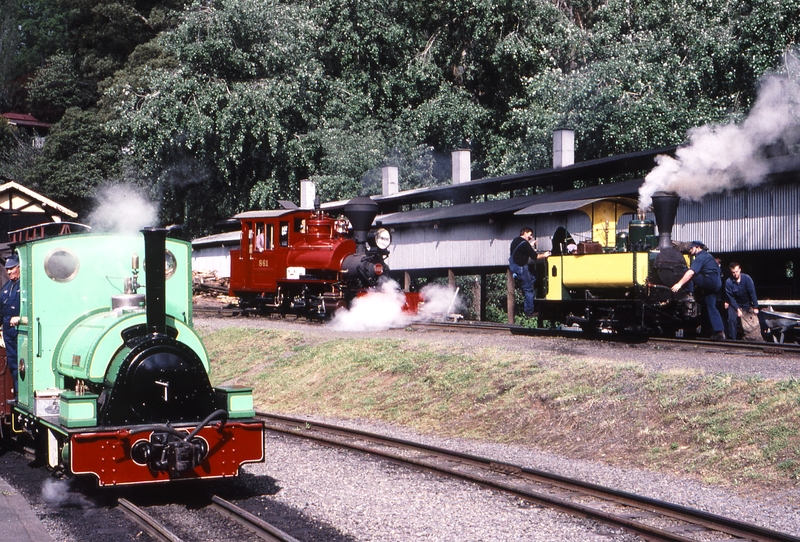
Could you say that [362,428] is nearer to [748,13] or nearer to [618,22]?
[748,13]

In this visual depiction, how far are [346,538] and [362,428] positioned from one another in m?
5.62

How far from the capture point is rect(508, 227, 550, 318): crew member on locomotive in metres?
18.1

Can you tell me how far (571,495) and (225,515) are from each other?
2970 millimetres

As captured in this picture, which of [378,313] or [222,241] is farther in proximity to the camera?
[222,241]

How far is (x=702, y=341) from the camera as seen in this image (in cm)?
1473

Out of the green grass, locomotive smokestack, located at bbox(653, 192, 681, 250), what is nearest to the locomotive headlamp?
the green grass

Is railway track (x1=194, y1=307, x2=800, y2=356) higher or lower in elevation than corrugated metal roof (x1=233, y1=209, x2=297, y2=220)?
lower

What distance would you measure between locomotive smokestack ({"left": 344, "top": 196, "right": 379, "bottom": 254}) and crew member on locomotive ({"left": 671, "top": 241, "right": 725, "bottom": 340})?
369 inches

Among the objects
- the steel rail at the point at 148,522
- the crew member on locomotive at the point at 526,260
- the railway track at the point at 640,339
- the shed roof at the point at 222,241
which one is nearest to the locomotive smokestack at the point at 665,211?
the railway track at the point at 640,339

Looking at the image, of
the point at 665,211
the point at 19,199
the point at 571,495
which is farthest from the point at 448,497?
the point at 19,199

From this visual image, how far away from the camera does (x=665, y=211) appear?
15.8 meters

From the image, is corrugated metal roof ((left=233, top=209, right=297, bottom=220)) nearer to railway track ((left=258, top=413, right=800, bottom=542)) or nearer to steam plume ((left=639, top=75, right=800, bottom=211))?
steam plume ((left=639, top=75, right=800, bottom=211))

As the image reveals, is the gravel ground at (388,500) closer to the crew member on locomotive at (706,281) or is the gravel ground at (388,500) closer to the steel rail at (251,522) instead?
the steel rail at (251,522)

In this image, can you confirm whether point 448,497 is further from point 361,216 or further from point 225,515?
point 361,216
